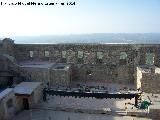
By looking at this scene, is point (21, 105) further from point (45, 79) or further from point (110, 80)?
point (110, 80)

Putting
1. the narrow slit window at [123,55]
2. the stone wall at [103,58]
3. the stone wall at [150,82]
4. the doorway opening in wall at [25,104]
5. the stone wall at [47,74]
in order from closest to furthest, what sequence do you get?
the doorway opening in wall at [25,104] → the stone wall at [150,82] → the stone wall at [47,74] → the stone wall at [103,58] → the narrow slit window at [123,55]

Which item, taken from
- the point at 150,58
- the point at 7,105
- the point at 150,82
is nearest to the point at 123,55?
the point at 150,58

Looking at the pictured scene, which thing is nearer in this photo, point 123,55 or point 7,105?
point 7,105

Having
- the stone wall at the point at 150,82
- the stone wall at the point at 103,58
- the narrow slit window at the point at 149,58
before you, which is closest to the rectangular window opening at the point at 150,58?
the narrow slit window at the point at 149,58

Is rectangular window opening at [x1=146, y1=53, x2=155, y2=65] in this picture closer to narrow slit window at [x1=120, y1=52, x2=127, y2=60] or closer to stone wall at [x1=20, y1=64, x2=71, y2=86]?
narrow slit window at [x1=120, y1=52, x2=127, y2=60]

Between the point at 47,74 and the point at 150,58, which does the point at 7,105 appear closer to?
the point at 47,74

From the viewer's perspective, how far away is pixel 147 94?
2548 centimetres

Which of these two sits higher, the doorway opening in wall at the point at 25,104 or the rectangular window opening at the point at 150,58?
the rectangular window opening at the point at 150,58

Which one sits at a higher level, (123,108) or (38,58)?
(38,58)

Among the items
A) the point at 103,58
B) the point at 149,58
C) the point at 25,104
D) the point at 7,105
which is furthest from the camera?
the point at 149,58

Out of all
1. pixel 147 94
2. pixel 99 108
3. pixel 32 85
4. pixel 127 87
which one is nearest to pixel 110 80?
pixel 127 87

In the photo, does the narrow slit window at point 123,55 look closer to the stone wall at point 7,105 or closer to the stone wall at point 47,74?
the stone wall at point 47,74

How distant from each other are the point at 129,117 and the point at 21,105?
9.91 metres

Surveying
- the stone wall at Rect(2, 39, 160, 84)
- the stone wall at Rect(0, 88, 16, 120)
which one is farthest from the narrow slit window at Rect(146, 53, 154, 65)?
the stone wall at Rect(0, 88, 16, 120)
